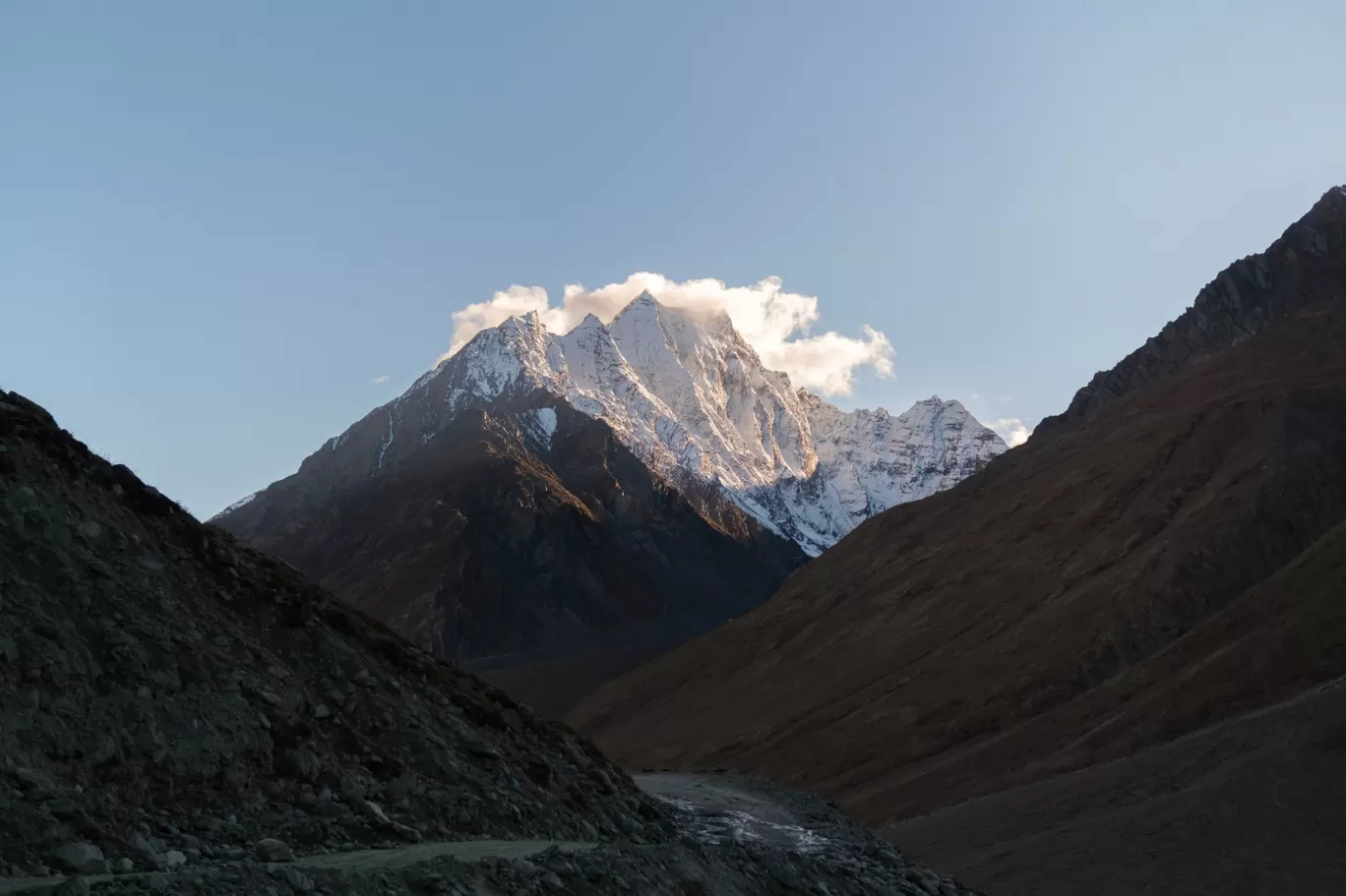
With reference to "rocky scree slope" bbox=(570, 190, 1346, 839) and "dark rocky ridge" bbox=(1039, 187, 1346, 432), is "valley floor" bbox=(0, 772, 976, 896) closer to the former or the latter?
"rocky scree slope" bbox=(570, 190, 1346, 839)

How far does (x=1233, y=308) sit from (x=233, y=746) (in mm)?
181904

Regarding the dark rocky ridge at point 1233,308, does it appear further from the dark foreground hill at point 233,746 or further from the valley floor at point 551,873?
the dark foreground hill at point 233,746

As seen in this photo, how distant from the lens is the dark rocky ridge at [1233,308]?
548ft

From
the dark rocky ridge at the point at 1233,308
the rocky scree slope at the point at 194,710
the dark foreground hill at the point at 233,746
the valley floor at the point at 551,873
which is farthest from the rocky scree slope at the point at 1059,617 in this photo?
the rocky scree slope at the point at 194,710

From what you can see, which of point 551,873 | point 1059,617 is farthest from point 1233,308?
point 551,873

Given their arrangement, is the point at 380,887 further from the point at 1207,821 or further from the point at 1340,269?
the point at 1340,269

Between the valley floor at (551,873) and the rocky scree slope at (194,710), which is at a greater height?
the rocky scree slope at (194,710)

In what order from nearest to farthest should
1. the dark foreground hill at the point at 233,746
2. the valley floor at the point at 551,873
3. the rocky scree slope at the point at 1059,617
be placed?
the valley floor at the point at 551,873
the dark foreground hill at the point at 233,746
the rocky scree slope at the point at 1059,617

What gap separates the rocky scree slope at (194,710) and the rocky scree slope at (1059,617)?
45516mm

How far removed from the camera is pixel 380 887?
1511cm

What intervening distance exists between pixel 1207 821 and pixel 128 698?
34.1 m

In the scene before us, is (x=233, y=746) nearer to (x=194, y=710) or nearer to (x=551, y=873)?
(x=194, y=710)

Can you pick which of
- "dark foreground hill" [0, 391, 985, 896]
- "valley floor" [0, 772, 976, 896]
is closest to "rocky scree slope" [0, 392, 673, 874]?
"dark foreground hill" [0, 391, 985, 896]

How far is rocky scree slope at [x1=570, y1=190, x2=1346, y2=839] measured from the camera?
68.5m
